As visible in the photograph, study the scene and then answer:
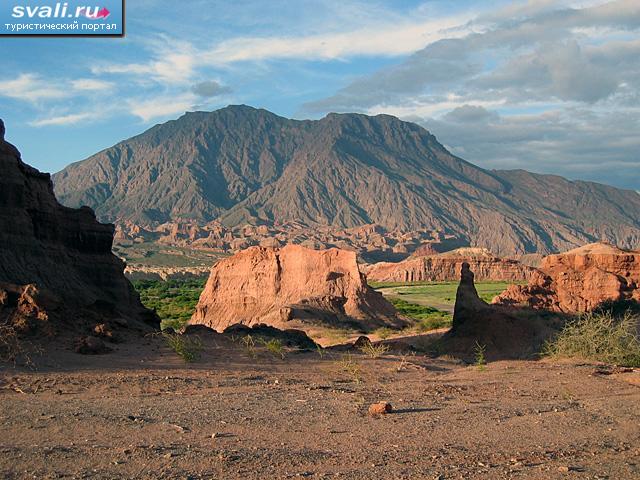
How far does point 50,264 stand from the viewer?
24641 mm

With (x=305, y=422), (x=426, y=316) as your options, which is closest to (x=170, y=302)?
(x=426, y=316)

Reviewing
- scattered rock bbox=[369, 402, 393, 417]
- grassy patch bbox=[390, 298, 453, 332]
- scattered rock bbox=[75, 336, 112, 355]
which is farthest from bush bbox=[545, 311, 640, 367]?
grassy patch bbox=[390, 298, 453, 332]

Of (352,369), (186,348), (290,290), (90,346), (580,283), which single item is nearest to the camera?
(352,369)

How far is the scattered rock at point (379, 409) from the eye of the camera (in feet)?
38.9

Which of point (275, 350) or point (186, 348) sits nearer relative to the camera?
point (186, 348)

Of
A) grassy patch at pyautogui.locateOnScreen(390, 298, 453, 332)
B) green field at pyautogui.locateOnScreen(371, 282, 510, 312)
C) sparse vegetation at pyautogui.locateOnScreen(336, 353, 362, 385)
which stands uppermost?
sparse vegetation at pyautogui.locateOnScreen(336, 353, 362, 385)

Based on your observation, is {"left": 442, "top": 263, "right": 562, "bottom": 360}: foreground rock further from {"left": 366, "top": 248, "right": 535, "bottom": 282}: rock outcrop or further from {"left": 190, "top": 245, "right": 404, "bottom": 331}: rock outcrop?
{"left": 366, "top": 248, "right": 535, "bottom": 282}: rock outcrop

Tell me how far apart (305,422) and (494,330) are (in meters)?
16.5

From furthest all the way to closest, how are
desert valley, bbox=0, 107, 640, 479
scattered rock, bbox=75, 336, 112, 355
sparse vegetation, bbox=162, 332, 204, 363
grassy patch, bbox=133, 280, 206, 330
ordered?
grassy patch, bbox=133, 280, 206, 330 < sparse vegetation, bbox=162, 332, 204, 363 < scattered rock, bbox=75, 336, 112, 355 < desert valley, bbox=0, 107, 640, 479

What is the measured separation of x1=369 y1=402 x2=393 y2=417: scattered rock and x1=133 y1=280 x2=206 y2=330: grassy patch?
99.2 ft

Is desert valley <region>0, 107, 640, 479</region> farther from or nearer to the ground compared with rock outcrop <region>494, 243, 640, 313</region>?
nearer to the ground

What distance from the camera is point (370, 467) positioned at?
8.47 meters

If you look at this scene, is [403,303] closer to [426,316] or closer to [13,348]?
[426,316]

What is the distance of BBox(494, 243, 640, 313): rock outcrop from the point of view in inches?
1138
